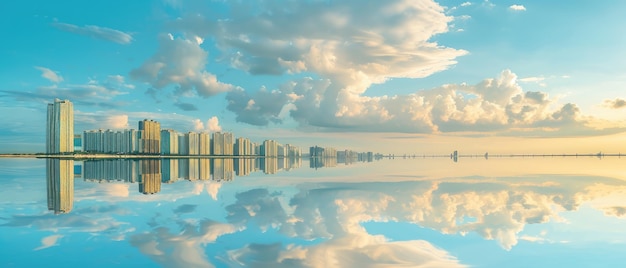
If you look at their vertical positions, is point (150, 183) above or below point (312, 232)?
below

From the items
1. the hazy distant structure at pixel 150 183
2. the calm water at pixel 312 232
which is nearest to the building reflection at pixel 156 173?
the hazy distant structure at pixel 150 183

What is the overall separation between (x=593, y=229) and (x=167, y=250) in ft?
71.8

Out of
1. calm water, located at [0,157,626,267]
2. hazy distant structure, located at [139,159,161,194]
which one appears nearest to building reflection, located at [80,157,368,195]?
hazy distant structure, located at [139,159,161,194]

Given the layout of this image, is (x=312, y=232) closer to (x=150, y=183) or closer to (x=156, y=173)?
(x=150, y=183)

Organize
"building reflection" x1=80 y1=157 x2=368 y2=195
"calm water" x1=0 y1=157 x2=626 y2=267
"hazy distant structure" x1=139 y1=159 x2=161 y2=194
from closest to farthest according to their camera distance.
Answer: "calm water" x1=0 y1=157 x2=626 y2=267 < "hazy distant structure" x1=139 y1=159 x2=161 y2=194 < "building reflection" x1=80 y1=157 x2=368 y2=195

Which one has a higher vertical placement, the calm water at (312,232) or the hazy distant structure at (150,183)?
the calm water at (312,232)

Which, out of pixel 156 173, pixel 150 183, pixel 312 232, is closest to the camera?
pixel 312 232

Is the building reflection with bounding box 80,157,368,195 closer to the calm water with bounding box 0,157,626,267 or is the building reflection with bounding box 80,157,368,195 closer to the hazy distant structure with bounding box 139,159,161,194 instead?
the hazy distant structure with bounding box 139,159,161,194

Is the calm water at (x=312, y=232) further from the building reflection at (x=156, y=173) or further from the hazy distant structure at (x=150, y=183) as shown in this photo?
the building reflection at (x=156, y=173)

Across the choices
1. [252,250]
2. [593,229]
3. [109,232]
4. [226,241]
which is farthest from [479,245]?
[109,232]

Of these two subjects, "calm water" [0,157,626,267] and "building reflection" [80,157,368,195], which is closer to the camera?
"calm water" [0,157,626,267]

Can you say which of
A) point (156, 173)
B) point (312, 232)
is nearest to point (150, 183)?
point (156, 173)

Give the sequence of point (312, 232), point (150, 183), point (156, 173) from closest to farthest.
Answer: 1. point (312, 232)
2. point (150, 183)
3. point (156, 173)

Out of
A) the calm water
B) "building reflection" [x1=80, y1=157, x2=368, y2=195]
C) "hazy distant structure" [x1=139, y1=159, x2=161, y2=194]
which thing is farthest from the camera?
"building reflection" [x1=80, y1=157, x2=368, y2=195]
